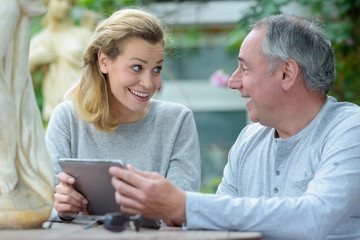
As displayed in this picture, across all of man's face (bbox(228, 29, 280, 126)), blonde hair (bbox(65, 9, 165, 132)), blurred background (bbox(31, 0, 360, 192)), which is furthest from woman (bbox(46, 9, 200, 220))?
blurred background (bbox(31, 0, 360, 192))

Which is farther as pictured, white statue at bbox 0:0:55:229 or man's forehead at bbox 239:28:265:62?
man's forehead at bbox 239:28:265:62

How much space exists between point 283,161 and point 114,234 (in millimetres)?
777

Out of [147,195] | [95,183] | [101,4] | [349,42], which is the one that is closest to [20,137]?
[95,183]

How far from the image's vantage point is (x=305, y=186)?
210 centimetres

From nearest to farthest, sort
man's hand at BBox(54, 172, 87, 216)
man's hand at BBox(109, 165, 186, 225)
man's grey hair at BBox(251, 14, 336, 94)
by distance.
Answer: man's hand at BBox(109, 165, 186, 225) → man's hand at BBox(54, 172, 87, 216) → man's grey hair at BBox(251, 14, 336, 94)

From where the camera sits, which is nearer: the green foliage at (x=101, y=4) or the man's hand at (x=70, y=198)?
the man's hand at (x=70, y=198)

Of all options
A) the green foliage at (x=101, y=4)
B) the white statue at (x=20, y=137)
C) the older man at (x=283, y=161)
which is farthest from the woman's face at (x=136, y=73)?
the green foliage at (x=101, y=4)

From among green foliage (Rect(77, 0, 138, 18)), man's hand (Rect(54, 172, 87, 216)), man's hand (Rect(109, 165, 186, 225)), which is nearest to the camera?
man's hand (Rect(109, 165, 186, 225))

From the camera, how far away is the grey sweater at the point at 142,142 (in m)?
2.56

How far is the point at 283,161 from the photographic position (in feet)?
7.26

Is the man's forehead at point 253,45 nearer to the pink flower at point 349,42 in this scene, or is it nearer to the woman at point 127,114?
the woman at point 127,114

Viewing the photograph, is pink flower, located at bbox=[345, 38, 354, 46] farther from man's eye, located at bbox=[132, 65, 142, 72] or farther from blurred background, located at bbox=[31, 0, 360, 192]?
man's eye, located at bbox=[132, 65, 142, 72]

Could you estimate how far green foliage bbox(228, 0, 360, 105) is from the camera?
5.19 meters

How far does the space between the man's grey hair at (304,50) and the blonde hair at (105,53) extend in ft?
1.57
